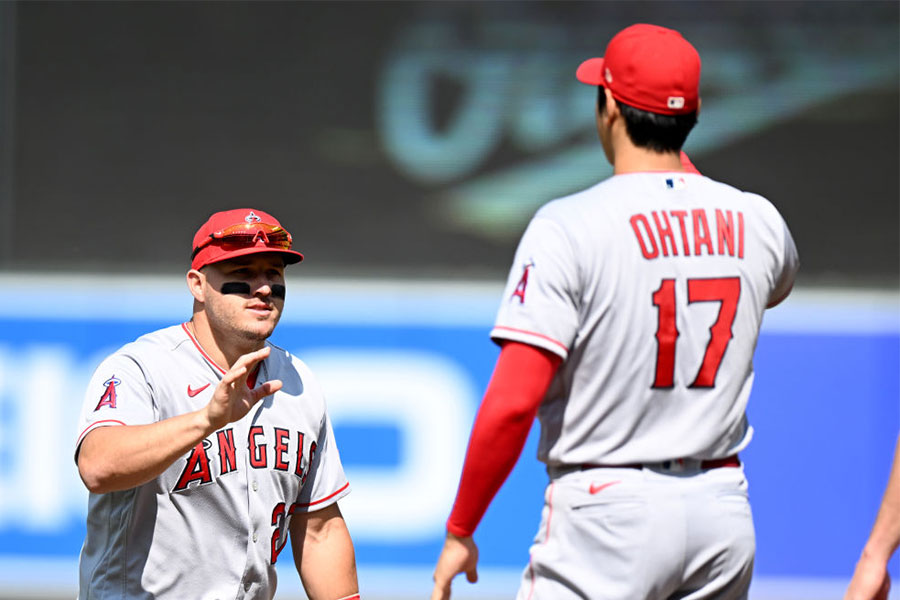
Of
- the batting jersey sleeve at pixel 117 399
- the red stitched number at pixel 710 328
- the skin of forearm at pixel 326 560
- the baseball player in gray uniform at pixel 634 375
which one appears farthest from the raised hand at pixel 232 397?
the red stitched number at pixel 710 328

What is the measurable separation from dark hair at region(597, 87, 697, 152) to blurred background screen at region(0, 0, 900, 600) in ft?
9.67

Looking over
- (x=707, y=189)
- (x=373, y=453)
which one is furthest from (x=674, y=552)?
(x=373, y=453)

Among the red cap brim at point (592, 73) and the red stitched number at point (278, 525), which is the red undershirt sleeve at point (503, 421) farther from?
the red stitched number at point (278, 525)

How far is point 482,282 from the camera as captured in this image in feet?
18.4

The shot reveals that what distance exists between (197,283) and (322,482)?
597 mm

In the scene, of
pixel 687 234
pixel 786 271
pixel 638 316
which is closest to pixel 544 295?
pixel 638 316

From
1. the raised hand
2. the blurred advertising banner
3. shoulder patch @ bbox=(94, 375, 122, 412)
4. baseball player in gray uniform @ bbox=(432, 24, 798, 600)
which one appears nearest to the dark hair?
baseball player in gray uniform @ bbox=(432, 24, 798, 600)

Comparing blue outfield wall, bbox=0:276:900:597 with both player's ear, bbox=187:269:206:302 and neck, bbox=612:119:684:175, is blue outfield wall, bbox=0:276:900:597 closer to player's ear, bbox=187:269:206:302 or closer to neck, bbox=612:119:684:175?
player's ear, bbox=187:269:206:302

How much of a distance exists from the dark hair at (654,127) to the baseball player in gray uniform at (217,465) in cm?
95

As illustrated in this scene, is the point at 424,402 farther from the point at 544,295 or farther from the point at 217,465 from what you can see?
the point at 544,295

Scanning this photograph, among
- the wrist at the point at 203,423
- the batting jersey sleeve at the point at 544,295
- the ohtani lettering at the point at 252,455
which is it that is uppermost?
the batting jersey sleeve at the point at 544,295

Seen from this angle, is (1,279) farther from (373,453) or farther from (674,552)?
(674,552)

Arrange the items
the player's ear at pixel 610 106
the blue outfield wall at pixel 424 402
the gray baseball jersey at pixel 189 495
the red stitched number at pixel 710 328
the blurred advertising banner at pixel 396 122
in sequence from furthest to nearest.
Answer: the blurred advertising banner at pixel 396 122 → the blue outfield wall at pixel 424 402 → the gray baseball jersey at pixel 189 495 → the player's ear at pixel 610 106 → the red stitched number at pixel 710 328

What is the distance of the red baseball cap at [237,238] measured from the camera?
310 centimetres
